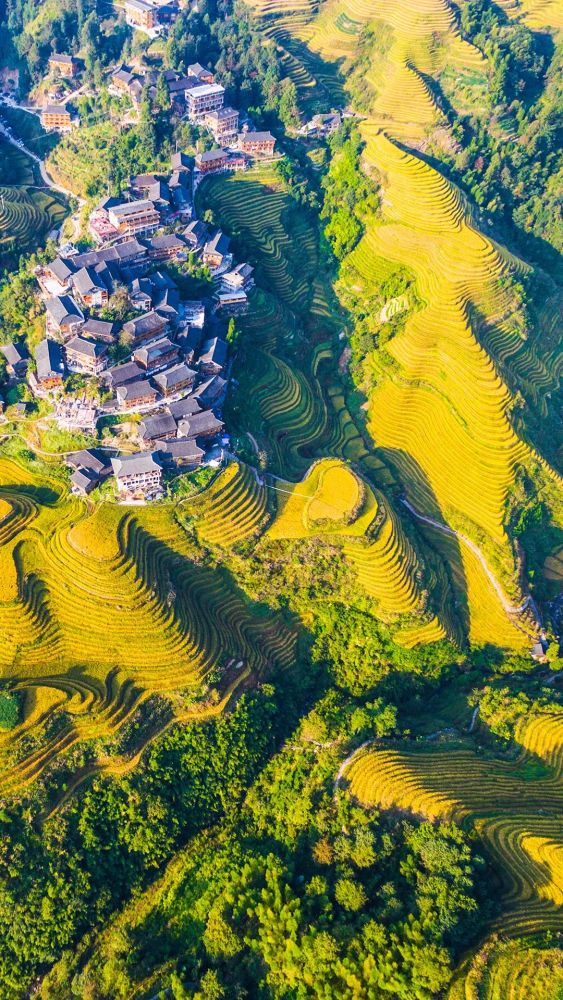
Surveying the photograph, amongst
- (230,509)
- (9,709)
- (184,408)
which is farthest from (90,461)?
(9,709)

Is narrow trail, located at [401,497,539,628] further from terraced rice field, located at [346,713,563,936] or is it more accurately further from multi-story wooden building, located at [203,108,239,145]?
multi-story wooden building, located at [203,108,239,145]

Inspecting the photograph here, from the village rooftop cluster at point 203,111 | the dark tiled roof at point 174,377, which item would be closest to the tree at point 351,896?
the dark tiled roof at point 174,377

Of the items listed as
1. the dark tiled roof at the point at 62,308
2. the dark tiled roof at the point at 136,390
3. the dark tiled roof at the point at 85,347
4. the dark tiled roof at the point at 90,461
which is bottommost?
the dark tiled roof at the point at 90,461

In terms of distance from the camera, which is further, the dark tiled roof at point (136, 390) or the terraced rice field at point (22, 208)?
the terraced rice field at point (22, 208)

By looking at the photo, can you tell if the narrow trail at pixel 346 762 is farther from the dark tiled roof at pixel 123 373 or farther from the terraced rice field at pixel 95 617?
the dark tiled roof at pixel 123 373

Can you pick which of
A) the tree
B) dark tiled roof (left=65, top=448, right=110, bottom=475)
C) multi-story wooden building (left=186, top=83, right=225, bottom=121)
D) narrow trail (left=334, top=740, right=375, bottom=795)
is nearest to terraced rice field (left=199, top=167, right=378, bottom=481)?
multi-story wooden building (left=186, top=83, right=225, bottom=121)

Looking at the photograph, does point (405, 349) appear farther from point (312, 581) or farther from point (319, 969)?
point (319, 969)
